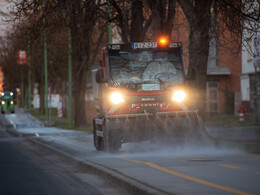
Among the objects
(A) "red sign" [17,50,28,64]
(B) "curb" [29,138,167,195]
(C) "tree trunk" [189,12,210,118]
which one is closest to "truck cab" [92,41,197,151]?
(B) "curb" [29,138,167,195]

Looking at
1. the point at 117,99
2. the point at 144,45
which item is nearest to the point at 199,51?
the point at 144,45

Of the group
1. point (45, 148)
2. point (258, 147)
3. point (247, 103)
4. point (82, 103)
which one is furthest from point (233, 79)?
point (258, 147)

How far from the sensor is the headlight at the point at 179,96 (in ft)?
53.0

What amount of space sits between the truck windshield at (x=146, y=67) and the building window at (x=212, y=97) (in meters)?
32.5

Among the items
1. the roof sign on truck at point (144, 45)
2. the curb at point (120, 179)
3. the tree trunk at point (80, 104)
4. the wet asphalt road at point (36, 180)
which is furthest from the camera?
the tree trunk at point (80, 104)

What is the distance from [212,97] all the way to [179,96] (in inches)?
1311

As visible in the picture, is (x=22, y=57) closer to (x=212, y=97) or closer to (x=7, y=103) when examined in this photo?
(x=7, y=103)

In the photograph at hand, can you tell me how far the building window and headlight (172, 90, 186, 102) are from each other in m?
32.7

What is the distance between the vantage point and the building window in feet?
160

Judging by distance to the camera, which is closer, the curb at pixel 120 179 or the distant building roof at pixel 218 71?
the curb at pixel 120 179

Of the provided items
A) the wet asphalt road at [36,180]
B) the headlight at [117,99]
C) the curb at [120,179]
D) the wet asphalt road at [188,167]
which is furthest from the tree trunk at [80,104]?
the curb at [120,179]

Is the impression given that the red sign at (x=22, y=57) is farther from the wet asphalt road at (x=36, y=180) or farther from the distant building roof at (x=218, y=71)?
the wet asphalt road at (x=36, y=180)

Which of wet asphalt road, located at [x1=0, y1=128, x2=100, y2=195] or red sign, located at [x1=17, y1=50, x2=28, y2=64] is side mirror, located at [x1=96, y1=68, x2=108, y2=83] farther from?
red sign, located at [x1=17, y1=50, x2=28, y2=64]

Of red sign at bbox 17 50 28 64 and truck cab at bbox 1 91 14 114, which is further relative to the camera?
truck cab at bbox 1 91 14 114
